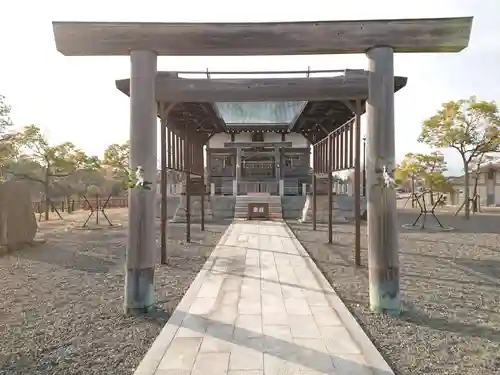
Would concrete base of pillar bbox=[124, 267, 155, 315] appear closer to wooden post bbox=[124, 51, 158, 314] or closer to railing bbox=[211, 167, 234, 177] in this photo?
wooden post bbox=[124, 51, 158, 314]

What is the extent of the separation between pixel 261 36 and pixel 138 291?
3927 millimetres

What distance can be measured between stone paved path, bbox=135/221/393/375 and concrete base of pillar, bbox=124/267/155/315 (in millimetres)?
478

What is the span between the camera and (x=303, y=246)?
11.4m

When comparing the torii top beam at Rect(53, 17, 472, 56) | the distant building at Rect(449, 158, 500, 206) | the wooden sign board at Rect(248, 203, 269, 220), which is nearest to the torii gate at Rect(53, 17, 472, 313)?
the torii top beam at Rect(53, 17, 472, 56)

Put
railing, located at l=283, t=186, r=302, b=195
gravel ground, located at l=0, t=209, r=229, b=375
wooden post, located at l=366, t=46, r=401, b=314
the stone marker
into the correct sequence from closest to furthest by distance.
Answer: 1. gravel ground, located at l=0, t=209, r=229, b=375
2. wooden post, located at l=366, t=46, r=401, b=314
3. the stone marker
4. railing, located at l=283, t=186, r=302, b=195

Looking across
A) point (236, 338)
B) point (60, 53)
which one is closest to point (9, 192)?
point (60, 53)

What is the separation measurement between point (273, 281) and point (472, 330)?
10.9 ft

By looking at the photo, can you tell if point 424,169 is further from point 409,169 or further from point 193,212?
point 193,212

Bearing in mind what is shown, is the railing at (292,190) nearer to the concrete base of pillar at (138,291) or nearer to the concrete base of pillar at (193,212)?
the concrete base of pillar at (193,212)

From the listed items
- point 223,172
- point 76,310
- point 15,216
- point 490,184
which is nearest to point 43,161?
point 223,172

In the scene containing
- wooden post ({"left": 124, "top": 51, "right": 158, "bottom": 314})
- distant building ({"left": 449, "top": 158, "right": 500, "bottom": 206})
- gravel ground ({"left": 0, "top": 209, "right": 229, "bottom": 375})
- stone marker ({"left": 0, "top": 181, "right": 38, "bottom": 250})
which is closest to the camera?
gravel ground ({"left": 0, "top": 209, "right": 229, "bottom": 375})

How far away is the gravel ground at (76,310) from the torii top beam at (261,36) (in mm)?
3675

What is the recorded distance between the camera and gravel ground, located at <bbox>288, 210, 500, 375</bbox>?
3.89 m

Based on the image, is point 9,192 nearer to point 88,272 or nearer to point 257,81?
point 88,272
